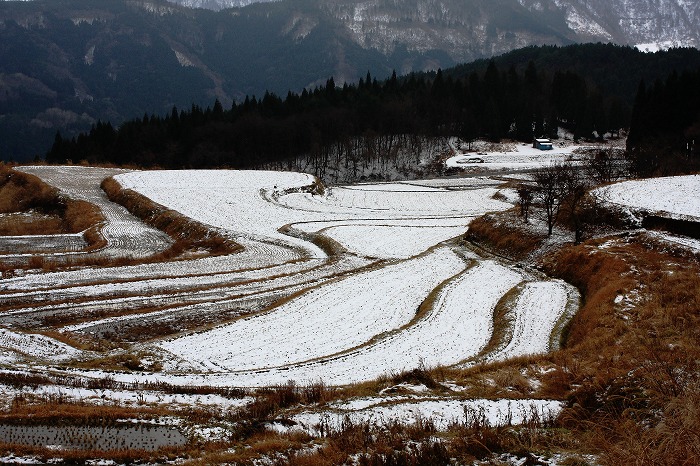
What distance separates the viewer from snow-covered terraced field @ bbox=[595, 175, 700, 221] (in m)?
33.1

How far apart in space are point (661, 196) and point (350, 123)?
9344 centimetres

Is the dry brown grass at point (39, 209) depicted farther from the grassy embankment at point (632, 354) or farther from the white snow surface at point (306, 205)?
the grassy embankment at point (632, 354)

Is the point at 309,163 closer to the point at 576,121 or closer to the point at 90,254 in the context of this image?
the point at 576,121

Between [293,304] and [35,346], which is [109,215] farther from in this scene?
[35,346]

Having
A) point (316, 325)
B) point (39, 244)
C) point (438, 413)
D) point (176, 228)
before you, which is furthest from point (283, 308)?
point (176, 228)

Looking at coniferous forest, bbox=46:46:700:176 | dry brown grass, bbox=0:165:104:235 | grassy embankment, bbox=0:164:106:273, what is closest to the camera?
grassy embankment, bbox=0:164:106:273

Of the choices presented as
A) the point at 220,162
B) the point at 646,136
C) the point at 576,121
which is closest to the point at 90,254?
the point at 220,162

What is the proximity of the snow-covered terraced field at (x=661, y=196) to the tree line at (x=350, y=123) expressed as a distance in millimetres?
76833

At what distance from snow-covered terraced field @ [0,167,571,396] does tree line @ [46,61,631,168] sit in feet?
235

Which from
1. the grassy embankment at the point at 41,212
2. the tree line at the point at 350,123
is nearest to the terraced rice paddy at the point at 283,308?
the grassy embankment at the point at 41,212

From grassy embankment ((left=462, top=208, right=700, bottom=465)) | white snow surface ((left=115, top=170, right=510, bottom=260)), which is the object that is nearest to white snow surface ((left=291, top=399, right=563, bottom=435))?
grassy embankment ((left=462, top=208, right=700, bottom=465))

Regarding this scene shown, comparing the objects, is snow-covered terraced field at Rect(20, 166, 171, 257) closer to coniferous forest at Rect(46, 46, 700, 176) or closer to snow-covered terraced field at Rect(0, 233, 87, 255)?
snow-covered terraced field at Rect(0, 233, 87, 255)

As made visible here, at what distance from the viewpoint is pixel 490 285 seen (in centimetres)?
2958

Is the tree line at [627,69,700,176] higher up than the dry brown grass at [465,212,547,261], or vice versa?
the tree line at [627,69,700,176]
